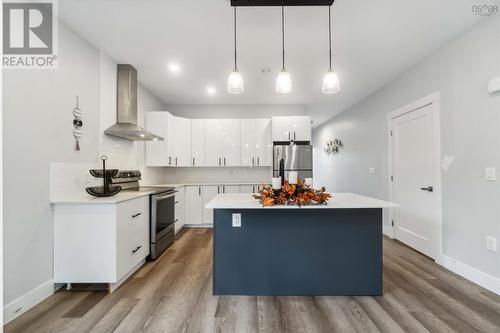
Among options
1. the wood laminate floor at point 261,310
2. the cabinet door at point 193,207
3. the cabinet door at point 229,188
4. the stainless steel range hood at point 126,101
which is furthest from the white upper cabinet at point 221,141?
the wood laminate floor at point 261,310

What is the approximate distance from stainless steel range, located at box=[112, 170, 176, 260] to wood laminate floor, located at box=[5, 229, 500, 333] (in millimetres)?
584

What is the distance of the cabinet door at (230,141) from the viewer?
4.78 metres

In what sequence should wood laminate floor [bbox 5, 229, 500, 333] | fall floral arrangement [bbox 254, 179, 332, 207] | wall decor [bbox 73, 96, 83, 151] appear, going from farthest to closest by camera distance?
1. wall decor [bbox 73, 96, 83, 151]
2. fall floral arrangement [bbox 254, 179, 332, 207]
3. wood laminate floor [bbox 5, 229, 500, 333]

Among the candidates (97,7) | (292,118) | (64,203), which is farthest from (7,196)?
(292,118)

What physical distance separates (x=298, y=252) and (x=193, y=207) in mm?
2884

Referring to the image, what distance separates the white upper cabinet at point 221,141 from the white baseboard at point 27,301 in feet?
10.1

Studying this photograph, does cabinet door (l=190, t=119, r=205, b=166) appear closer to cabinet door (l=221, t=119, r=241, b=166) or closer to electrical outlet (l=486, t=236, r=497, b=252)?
cabinet door (l=221, t=119, r=241, b=166)

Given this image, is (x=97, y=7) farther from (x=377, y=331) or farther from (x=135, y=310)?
(x=377, y=331)

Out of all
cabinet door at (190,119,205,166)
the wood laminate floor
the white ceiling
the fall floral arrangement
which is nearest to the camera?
the wood laminate floor

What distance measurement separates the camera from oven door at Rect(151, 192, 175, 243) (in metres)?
2.99

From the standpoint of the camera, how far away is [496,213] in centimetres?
215

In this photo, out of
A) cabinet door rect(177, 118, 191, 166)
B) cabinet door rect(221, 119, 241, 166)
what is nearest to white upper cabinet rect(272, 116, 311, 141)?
cabinet door rect(221, 119, 241, 166)

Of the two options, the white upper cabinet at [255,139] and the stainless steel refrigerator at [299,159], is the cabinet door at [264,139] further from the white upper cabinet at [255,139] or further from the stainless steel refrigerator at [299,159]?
the stainless steel refrigerator at [299,159]

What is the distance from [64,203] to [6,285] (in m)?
0.71
